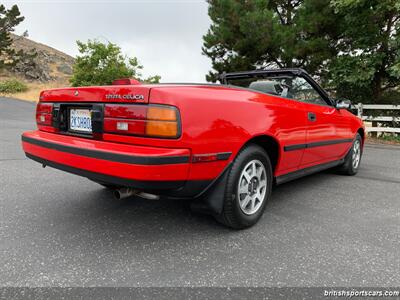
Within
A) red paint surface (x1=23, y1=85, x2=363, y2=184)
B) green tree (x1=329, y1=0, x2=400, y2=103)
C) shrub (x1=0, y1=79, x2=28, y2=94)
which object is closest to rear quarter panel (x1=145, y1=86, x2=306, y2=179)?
red paint surface (x1=23, y1=85, x2=363, y2=184)

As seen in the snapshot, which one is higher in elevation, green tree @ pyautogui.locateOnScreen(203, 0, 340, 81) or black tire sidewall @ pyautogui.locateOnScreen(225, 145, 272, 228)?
green tree @ pyautogui.locateOnScreen(203, 0, 340, 81)

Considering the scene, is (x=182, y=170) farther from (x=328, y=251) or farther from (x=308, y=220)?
(x=308, y=220)

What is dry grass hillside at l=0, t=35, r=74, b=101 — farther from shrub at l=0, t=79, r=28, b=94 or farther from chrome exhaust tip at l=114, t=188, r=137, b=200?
chrome exhaust tip at l=114, t=188, r=137, b=200

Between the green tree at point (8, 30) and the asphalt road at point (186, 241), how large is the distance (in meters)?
41.4

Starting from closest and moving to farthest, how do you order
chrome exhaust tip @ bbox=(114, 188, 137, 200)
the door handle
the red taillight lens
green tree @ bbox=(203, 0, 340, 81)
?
chrome exhaust tip @ bbox=(114, 188, 137, 200)
the red taillight lens
the door handle
green tree @ bbox=(203, 0, 340, 81)

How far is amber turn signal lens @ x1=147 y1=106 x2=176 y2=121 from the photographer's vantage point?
2.01m

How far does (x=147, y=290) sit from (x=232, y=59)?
36.1 feet

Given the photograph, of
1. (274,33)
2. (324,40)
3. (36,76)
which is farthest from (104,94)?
(36,76)

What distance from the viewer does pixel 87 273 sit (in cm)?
192

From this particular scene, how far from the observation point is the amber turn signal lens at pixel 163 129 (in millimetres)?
2006

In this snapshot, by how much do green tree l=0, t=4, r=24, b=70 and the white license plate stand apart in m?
41.5

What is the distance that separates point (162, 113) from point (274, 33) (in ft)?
31.2

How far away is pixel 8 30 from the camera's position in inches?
1527

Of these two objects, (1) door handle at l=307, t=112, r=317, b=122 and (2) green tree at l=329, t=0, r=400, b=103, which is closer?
(1) door handle at l=307, t=112, r=317, b=122
